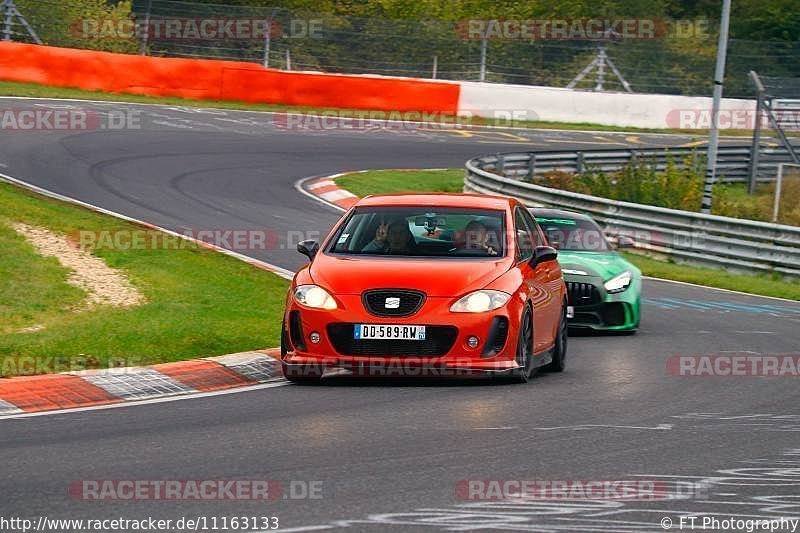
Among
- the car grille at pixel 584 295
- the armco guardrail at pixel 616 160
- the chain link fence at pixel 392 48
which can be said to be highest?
the chain link fence at pixel 392 48

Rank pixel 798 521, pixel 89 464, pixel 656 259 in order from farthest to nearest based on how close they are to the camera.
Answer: pixel 656 259 < pixel 89 464 < pixel 798 521

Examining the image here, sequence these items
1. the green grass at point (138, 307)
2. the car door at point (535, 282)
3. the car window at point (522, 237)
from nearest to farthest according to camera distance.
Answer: the green grass at point (138, 307)
the car door at point (535, 282)
the car window at point (522, 237)

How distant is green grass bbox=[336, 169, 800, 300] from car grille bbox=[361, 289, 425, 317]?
12.1m

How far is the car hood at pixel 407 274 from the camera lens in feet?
36.8

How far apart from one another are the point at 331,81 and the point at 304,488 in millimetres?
32554

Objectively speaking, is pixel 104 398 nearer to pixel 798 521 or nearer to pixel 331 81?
pixel 798 521

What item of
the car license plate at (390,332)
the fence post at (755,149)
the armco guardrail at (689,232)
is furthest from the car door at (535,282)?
the fence post at (755,149)

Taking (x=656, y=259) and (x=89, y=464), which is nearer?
(x=89, y=464)

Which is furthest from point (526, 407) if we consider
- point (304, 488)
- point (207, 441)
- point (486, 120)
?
point (486, 120)

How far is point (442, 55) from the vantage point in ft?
141

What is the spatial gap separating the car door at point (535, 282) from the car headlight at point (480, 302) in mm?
537

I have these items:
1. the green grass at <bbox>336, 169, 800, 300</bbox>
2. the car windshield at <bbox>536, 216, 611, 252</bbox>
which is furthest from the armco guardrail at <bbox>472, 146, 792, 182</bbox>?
the car windshield at <bbox>536, 216, 611, 252</bbox>

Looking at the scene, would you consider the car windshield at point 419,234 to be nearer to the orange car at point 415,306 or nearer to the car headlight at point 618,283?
the orange car at point 415,306

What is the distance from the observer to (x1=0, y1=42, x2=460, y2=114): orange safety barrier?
36.8 metres
